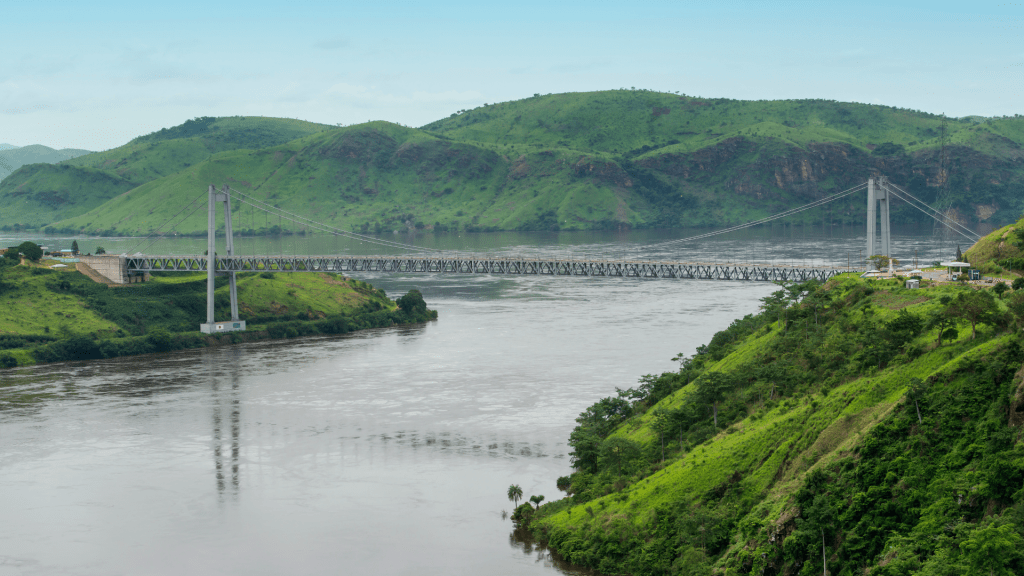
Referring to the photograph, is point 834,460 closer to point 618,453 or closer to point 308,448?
point 618,453

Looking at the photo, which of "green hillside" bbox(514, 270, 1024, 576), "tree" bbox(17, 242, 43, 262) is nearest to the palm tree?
"green hillside" bbox(514, 270, 1024, 576)

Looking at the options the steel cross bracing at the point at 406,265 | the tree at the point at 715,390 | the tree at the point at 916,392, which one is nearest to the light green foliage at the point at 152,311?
the steel cross bracing at the point at 406,265

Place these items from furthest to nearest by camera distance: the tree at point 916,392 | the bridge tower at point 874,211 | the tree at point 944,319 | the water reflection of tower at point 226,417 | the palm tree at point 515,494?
the bridge tower at point 874,211
the water reflection of tower at point 226,417
the palm tree at point 515,494
the tree at point 944,319
the tree at point 916,392

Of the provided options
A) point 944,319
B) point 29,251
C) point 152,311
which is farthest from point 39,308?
point 944,319

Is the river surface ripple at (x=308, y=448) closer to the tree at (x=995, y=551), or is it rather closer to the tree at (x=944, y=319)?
the tree at (x=995, y=551)

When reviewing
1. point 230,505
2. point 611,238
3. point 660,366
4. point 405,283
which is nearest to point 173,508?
point 230,505

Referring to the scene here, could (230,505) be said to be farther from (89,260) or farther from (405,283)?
(405,283)
